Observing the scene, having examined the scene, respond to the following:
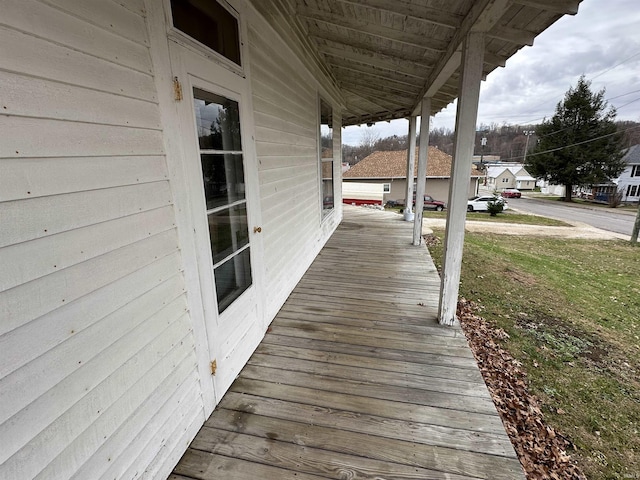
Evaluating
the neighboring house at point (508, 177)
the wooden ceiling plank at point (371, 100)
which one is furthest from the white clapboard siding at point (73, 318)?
the neighboring house at point (508, 177)

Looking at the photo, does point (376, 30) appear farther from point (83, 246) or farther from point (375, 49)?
point (83, 246)

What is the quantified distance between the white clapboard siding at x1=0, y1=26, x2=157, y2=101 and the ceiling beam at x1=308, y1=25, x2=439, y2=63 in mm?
2985

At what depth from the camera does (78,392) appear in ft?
3.27

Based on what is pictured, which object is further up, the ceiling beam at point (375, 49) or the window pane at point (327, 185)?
the ceiling beam at point (375, 49)

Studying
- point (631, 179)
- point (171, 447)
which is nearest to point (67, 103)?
point (171, 447)

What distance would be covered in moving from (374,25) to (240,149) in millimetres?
1890

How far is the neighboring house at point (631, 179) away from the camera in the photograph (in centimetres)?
2588

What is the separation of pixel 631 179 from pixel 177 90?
38.4 m

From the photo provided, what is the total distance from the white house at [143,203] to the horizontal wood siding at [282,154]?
0.04 meters

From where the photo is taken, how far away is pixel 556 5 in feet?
5.74

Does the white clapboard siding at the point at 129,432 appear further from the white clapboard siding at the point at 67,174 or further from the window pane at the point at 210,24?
the window pane at the point at 210,24

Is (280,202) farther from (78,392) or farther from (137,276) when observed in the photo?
(78,392)

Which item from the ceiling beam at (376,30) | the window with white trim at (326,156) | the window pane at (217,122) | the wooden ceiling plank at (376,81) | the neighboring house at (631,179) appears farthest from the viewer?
the neighboring house at (631,179)

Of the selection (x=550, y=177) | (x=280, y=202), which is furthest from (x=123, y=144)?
(x=550, y=177)
